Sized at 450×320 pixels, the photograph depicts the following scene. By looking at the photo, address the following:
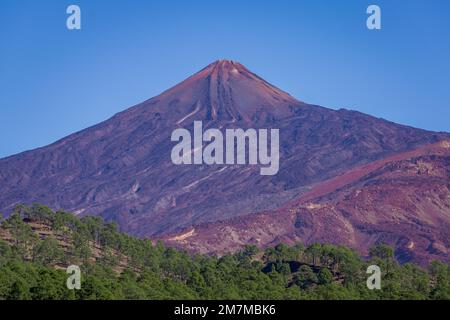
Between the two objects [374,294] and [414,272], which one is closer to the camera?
[374,294]

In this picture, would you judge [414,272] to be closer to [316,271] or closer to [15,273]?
[316,271]

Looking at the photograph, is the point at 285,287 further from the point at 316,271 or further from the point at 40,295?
the point at 40,295
